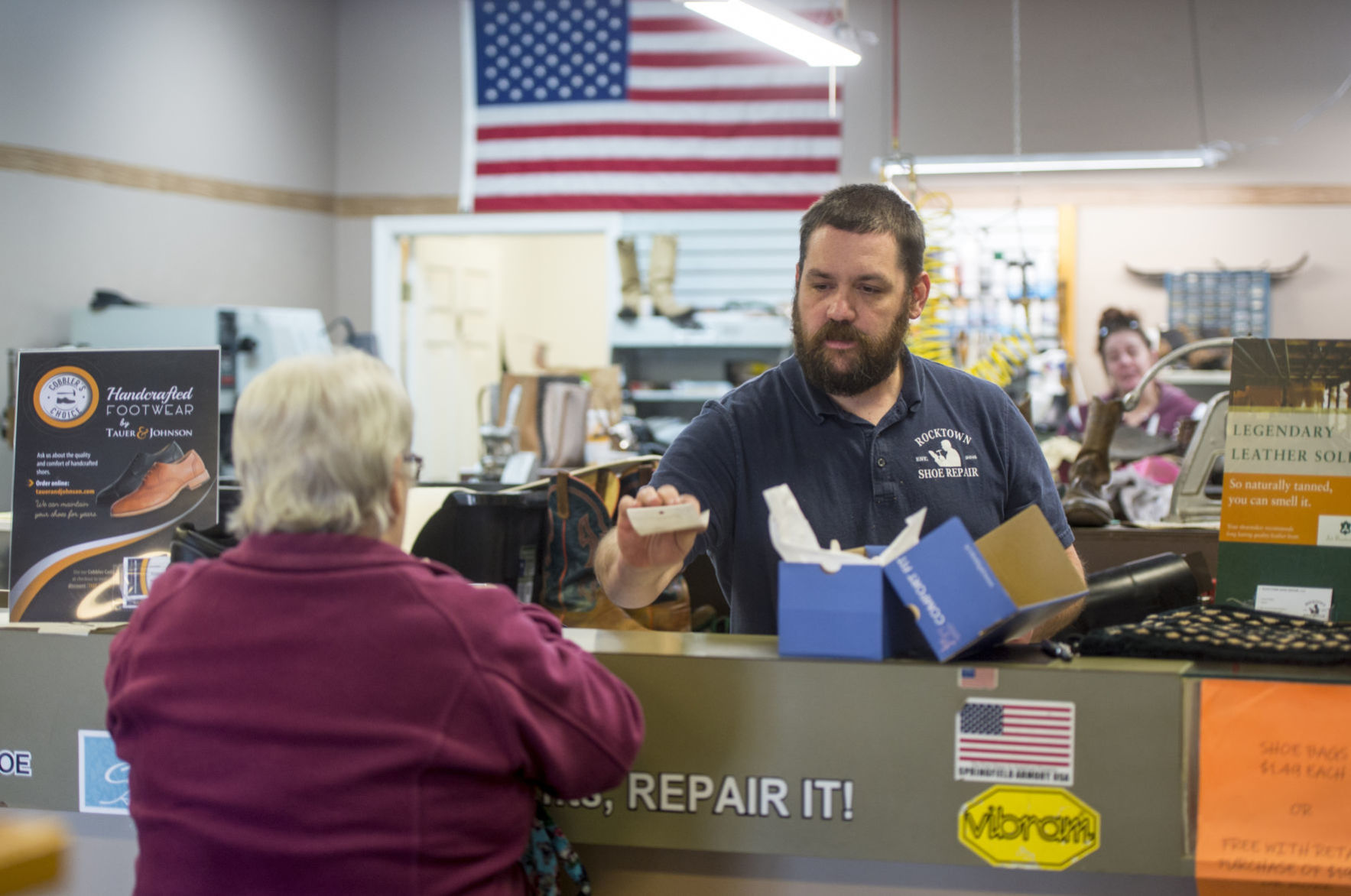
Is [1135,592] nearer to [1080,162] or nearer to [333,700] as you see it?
[333,700]

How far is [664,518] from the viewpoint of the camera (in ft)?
4.57

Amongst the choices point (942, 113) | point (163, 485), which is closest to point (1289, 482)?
point (163, 485)

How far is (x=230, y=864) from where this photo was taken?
1066mm

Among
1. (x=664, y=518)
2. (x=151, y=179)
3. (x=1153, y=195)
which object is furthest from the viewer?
(x=1153, y=195)

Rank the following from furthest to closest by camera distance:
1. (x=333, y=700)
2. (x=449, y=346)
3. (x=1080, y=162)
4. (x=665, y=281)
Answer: (x=449, y=346)
(x=665, y=281)
(x=1080, y=162)
(x=333, y=700)

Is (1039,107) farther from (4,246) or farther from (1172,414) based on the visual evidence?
(4,246)

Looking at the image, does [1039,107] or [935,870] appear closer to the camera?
[935,870]

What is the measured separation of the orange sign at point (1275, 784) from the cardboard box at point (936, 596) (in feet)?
0.73

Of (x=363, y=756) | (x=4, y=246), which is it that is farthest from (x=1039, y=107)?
(x=363, y=756)

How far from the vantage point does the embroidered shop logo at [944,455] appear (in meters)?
1.86

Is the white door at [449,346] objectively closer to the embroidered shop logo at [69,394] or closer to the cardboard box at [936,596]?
the embroidered shop logo at [69,394]

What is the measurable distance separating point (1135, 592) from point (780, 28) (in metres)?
2.37

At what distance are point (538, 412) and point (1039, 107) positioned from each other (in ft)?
13.6

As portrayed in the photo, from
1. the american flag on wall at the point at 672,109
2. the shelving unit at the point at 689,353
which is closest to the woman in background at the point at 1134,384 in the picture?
the shelving unit at the point at 689,353
